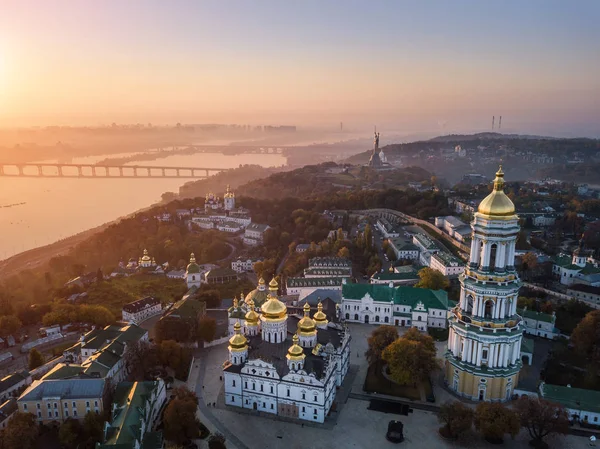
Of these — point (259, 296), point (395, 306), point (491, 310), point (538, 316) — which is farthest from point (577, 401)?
point (259, 296)

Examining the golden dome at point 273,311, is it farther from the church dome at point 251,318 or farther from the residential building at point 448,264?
the residential building at point 448,264

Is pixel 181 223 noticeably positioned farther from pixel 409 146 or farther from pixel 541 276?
pixel 409 146

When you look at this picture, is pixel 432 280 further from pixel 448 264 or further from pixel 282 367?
pixel 282 367

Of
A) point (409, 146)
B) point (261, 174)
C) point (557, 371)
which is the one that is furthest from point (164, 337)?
point (409, 146)

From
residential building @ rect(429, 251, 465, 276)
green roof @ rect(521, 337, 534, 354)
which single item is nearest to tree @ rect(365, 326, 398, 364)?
green roof @ rect(521, 337, 534, 354)

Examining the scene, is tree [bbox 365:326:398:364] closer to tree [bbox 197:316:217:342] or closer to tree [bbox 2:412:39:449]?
tree [bbox 197:316:217:342]
